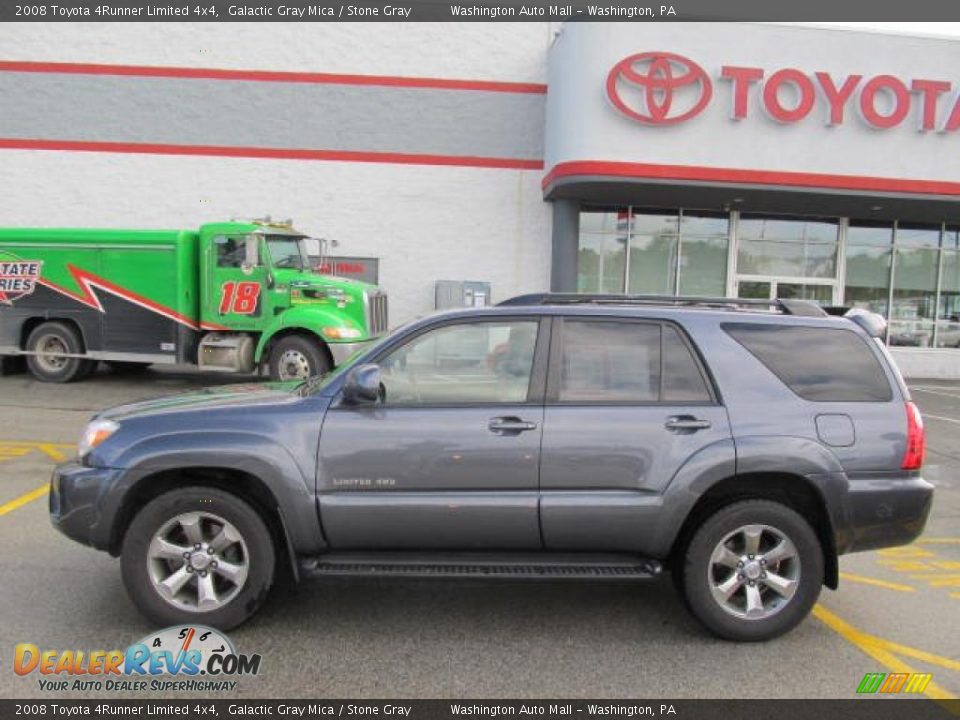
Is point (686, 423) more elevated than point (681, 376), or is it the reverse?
point (681, 376)

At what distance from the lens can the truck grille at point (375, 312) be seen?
1212cm

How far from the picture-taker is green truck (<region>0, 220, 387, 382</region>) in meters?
11.8

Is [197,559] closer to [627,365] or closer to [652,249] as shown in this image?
[627,365]

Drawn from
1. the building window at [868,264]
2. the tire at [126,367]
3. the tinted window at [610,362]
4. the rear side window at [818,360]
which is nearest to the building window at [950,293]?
the building window at [868,264]

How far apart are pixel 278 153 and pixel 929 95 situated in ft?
46.8

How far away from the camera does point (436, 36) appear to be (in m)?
17.1

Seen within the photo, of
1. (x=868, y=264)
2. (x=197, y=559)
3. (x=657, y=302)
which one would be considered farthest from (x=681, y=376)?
(x=868, y=264)

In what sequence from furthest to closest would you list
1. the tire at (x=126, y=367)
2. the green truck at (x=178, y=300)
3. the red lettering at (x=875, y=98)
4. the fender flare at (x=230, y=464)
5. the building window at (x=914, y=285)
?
the building window at (x=914, y=285), the red lettering at (x=875, y=98), the tire at (x=126, y=367), the green truck at (x=178, y=300), the fender flare at (x=230, y=464)

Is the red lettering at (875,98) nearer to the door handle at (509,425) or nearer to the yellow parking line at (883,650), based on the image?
the yellow parking line at (883,650)

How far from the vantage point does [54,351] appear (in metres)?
12.6

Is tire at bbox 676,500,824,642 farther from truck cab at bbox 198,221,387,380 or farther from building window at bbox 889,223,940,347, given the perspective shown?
→ building window at bbox 889,223,940,347

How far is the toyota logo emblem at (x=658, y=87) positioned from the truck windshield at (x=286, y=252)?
6.91m

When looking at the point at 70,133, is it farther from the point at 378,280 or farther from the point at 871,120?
the point at 871,120

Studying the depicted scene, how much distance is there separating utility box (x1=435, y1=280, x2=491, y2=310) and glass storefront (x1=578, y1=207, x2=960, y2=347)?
2432mm
